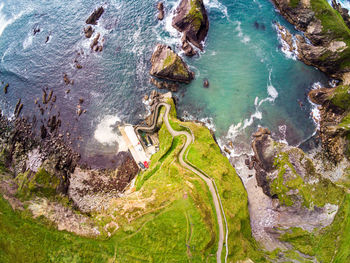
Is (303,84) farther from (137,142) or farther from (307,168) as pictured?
(137,142)

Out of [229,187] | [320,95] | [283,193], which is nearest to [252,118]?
[320,95]

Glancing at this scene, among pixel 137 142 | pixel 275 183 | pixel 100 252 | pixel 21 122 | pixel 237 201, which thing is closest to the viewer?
pixel 100 252

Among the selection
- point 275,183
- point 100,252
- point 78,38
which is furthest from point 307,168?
point 78,38

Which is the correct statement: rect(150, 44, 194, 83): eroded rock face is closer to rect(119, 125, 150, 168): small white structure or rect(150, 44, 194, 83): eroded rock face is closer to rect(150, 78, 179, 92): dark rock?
rect(150, 78, 179, 92): dark rock

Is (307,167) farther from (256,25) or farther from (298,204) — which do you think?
(256,25)

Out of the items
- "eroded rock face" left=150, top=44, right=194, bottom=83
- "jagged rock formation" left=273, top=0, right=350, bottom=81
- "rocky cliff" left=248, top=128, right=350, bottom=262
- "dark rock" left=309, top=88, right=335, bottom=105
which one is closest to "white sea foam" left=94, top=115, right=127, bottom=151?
"eroded rock face" left=150, top=44, right=194, bottom=83

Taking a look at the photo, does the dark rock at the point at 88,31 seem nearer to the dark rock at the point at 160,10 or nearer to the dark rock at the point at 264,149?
the dark rock at the point at 160,10

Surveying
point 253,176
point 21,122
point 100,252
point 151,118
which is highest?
point 151,118
